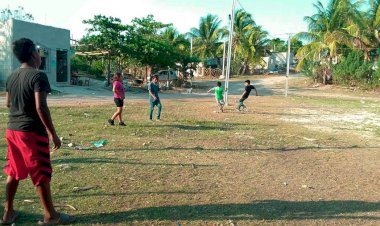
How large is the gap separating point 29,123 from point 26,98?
0.81 ft

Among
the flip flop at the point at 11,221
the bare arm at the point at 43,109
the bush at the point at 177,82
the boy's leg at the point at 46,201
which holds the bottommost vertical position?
the flip flop at the point at 11,221

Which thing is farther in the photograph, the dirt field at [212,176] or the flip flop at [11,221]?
the dirt field at [212,176]

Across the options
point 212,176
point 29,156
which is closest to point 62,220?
point 29,156

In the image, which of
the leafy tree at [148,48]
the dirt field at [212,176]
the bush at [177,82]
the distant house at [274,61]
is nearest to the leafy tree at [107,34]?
the leafy tree at [148,48]

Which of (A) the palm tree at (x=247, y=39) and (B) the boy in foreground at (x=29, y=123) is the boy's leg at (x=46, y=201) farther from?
(A) the palm tree at (x=247, y=39)

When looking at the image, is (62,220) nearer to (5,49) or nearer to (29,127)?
(29,127)

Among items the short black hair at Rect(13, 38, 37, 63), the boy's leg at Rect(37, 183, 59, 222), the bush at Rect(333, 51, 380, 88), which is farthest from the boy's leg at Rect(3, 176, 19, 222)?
the bush at Rect(333, 51, 380, 88)

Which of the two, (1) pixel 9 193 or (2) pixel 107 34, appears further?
(2) pixel 107 34

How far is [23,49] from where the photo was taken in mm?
3775

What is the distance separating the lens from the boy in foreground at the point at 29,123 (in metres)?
3.67

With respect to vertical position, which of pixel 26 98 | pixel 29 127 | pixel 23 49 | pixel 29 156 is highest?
pixel 23 49

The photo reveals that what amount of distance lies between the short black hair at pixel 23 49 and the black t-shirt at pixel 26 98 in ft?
0.41

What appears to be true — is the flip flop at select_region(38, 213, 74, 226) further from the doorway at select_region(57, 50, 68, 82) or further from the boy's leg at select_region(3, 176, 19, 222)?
the doorway at select_region(57, 50, 68, 82)

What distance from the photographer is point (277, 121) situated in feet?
45.1
